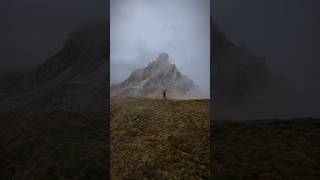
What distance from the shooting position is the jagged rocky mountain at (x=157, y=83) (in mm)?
6488

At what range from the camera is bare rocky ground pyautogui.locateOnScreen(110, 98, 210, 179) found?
6191 mm

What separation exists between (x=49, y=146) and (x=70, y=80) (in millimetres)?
872

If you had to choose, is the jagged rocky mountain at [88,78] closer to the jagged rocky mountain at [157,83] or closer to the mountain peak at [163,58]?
the jagged rocky mountain at [157,83]

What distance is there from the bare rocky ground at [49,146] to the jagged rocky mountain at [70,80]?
14 cm

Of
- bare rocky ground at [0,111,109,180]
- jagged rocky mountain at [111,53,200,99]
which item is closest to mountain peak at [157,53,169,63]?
jagged rocky mountain at [111,53,200,99]

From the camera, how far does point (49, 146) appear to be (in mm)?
5480

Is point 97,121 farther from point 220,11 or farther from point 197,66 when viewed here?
point 220,11

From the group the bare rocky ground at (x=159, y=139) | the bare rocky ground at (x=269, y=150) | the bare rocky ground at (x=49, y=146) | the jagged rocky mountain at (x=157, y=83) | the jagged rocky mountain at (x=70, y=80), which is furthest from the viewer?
the jagged rocky mountain at (x=157, y=83)

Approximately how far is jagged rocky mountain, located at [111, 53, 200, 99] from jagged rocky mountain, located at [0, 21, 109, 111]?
0.60 m

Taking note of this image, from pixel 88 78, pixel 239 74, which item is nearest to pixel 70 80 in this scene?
pixel 88 78

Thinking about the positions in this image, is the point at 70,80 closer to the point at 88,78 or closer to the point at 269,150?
the point at 88,78

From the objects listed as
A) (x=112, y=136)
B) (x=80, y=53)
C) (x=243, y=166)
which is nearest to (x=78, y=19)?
(x=80, y=53)

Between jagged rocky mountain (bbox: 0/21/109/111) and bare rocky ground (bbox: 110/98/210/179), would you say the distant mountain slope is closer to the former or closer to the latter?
bare rocky ground (bbox: 110/98/210/179)

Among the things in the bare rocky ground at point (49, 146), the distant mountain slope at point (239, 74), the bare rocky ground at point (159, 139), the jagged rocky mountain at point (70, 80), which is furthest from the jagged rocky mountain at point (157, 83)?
the bare rocky ground at point (49, 146)
